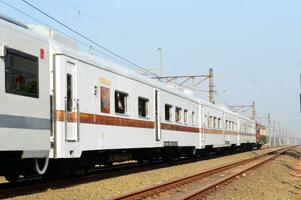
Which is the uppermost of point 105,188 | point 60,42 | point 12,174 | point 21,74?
point 60,42

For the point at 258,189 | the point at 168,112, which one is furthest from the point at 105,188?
the point at 168,112

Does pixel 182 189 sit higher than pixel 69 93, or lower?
lower

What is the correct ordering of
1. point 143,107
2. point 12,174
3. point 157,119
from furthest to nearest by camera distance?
point 157,119, point 143,107, point 12,174

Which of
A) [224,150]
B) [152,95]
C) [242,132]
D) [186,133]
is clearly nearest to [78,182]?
[152,95]

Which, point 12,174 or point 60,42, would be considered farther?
point 60,42

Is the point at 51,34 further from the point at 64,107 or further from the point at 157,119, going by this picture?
the point at 157,119

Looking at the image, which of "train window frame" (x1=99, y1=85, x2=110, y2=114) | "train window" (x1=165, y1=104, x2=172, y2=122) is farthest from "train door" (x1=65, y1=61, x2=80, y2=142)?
"train window" (x1=165, y1=104, x2=172, y2=122)

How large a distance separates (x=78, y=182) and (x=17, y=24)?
4.96 m

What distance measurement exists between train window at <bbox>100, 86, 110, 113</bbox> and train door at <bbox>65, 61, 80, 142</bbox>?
165 cm

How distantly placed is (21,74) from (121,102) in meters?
5.69

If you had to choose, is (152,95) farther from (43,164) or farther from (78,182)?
(43,164)

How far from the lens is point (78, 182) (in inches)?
550

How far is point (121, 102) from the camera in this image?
635 inches

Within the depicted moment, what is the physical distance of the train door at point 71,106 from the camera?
12297 millimetres
